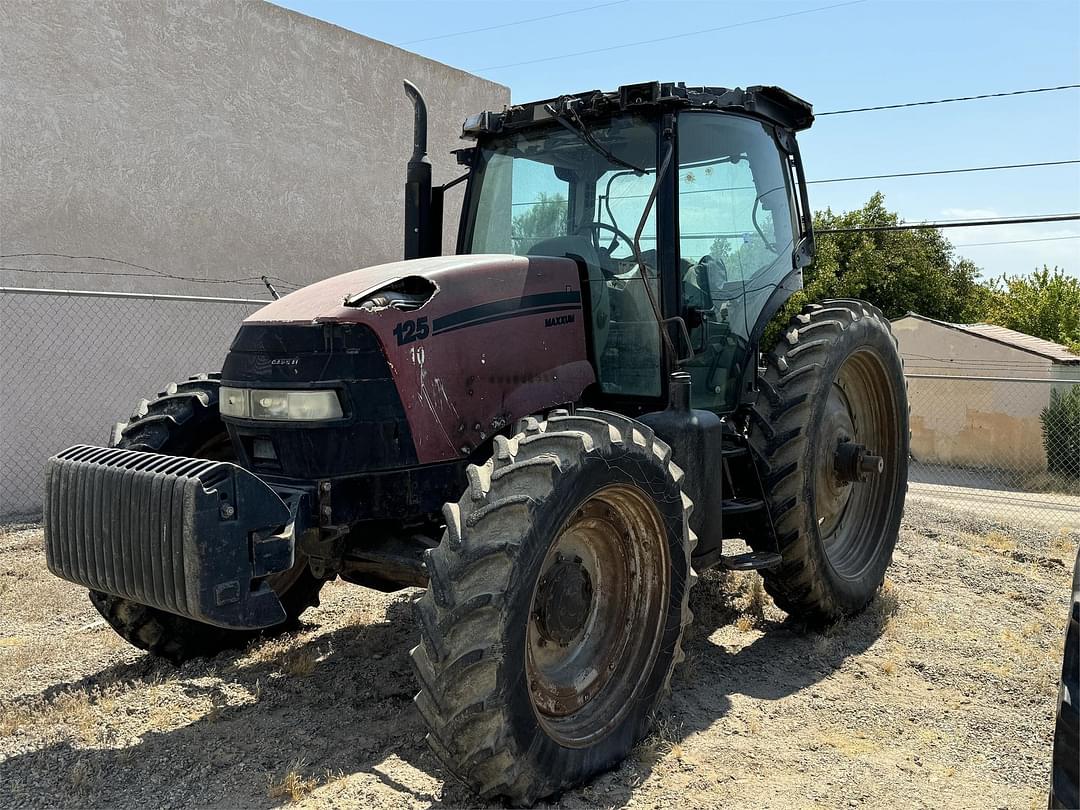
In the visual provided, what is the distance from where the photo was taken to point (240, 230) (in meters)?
10.9

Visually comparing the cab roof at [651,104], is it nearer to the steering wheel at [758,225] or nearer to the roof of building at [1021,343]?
the steering wheel at [758,225]

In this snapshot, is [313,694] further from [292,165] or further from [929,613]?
[292,165]

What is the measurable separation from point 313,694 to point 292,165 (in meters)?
8.68

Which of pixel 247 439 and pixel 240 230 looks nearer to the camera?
pixel 247 439

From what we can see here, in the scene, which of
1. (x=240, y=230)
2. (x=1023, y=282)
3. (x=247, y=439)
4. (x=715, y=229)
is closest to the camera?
(x=247, y=439)

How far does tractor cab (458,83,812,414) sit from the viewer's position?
4.44 meters

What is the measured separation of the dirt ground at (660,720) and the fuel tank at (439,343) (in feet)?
3.98

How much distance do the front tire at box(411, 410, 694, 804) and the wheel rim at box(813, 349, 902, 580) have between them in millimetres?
1587

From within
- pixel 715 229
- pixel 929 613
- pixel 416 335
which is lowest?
pixel 929 613

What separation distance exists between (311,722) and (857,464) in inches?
123

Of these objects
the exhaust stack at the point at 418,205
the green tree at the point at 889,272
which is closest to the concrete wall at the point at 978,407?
the green tree at the point at 889,272

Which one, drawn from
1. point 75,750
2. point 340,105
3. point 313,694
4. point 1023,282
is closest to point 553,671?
point 313,694

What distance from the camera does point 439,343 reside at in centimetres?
366

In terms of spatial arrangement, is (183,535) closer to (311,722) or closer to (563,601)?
(311,722)
